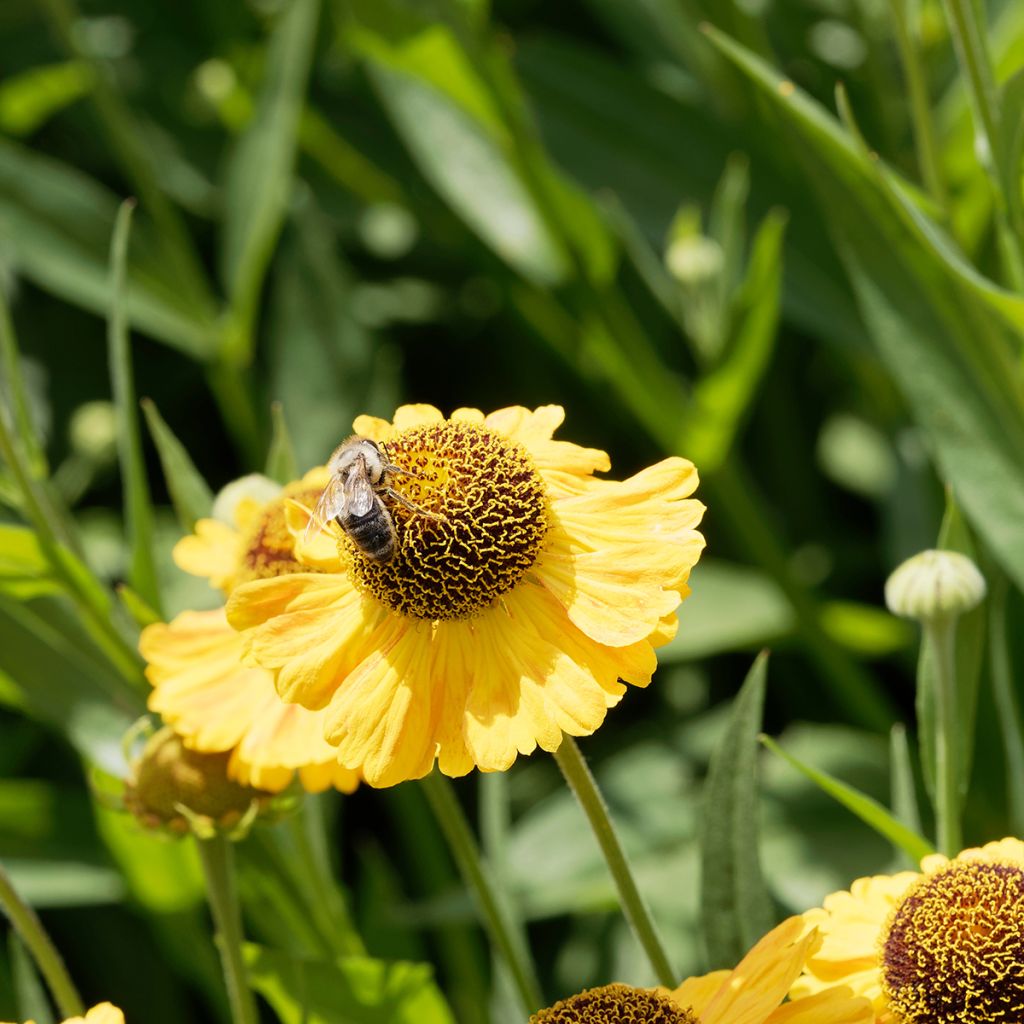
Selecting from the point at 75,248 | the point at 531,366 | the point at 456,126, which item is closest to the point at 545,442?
the point at 456,126

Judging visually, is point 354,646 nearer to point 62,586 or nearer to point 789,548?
point 62,586

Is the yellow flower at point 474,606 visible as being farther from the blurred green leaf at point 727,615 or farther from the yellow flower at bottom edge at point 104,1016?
the blurred green leaf at point 727,615

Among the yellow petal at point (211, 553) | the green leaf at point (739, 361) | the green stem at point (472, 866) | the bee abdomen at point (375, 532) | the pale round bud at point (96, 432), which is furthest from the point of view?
the pale round bud at point (96, 432)

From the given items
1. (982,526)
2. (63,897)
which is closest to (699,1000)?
(982,526)

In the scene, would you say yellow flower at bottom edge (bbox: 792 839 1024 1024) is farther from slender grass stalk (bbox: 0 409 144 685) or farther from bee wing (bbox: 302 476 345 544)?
slender grass stalk (bbox: 0 409 144 685)

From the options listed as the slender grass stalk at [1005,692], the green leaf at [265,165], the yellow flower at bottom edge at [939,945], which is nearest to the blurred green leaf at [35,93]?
the green leaf at [265,165]

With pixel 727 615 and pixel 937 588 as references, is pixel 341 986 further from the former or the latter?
pixel 727 615

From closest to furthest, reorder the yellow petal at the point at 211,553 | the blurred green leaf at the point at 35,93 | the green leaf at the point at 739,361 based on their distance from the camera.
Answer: the yellow petal at the point at 211,553 < the green leaf at the point at 739,361 < the blurred green leaf at the point at 35,93
